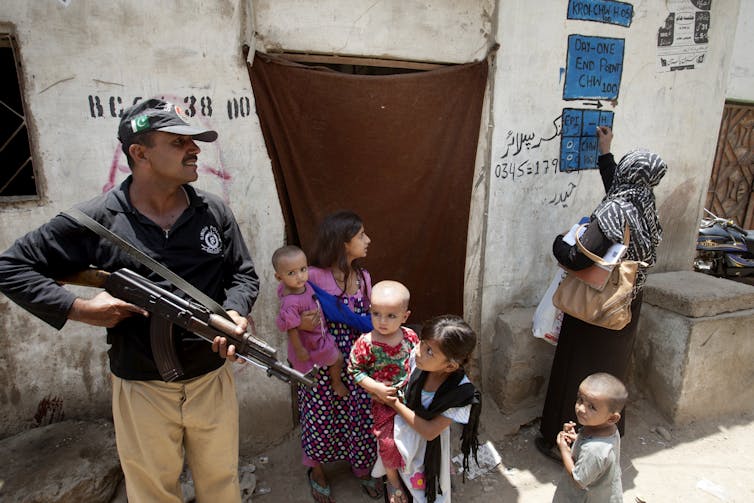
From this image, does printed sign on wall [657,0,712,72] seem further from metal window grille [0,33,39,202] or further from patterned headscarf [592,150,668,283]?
metal window grille [0,33,39,202]

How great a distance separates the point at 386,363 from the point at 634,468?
221 cm

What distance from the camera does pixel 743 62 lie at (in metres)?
8.09

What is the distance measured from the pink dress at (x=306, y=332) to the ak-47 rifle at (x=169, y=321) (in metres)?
0.50

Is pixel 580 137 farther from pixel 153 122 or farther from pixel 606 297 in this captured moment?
pixel 153 122

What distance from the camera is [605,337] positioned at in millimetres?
3023

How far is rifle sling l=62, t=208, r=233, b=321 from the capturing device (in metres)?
1.71

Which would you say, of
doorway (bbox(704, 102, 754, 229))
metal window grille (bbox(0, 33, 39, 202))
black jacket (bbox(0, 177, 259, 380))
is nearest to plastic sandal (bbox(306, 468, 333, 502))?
black jacket (bbox(0, 177, 259, 380))

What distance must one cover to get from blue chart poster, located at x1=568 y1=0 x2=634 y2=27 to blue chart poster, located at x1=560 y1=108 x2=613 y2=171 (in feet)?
2.22

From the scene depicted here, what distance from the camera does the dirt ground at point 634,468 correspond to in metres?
3.03

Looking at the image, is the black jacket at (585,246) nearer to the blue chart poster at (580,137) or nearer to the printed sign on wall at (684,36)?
the blue chart poster at (580,137)

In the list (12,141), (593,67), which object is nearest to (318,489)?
(12,141)

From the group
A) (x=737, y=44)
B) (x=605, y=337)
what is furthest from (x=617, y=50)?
(x=737, y=44)

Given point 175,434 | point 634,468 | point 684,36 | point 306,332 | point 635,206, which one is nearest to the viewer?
point 175,434

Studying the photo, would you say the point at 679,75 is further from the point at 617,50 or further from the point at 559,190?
the point at 559,190
